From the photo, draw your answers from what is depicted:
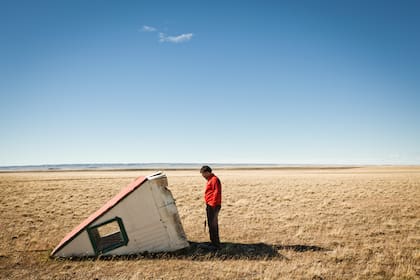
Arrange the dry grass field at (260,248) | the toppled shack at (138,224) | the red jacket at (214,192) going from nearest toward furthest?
the dry grass field at (260,248), the toppled shack at (138,224), the red jacket at (214,192)

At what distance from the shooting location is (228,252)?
25.9ft

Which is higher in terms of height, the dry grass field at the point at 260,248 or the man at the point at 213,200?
the man at the point at 213,200

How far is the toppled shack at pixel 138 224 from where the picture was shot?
7016 mm

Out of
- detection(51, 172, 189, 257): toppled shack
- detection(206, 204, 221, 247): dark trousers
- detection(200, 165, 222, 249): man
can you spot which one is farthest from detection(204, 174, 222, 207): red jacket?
detection(51, 172, 189, 257): toppled shack

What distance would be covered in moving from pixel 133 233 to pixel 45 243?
11.7 ft

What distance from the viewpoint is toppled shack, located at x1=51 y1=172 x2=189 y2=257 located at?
702cm

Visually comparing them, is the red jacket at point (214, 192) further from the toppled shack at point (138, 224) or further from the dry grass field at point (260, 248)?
the dry grass field at point (260, 248)

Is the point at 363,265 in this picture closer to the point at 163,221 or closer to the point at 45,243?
the point at 163,221

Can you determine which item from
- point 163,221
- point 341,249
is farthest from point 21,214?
point 341,249

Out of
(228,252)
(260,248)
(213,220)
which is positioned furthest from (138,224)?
(260,248)

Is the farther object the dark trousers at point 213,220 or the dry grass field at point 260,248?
the dark trousers at point 213,220

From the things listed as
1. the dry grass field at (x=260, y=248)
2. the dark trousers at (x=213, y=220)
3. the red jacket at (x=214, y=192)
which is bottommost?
the dry grass field at (x=260, y=248)

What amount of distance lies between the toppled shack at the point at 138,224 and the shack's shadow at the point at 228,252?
6.2 inches

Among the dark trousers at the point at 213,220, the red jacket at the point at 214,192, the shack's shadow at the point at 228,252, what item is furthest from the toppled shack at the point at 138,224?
the red jacket at the point at 214,192
